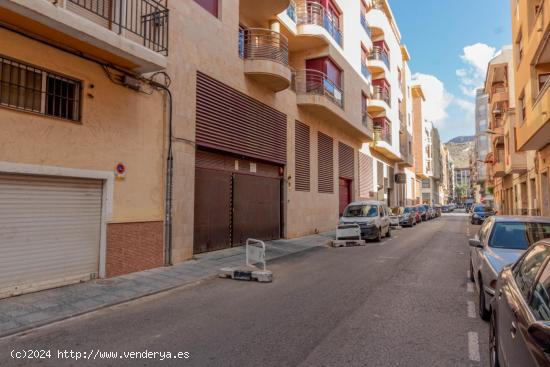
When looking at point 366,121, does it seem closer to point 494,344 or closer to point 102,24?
point 102,24

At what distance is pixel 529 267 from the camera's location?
3379 mm

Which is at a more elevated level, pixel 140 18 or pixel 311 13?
pixel 311 13

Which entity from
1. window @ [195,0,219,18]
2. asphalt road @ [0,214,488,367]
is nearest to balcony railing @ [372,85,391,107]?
window @ [195,0,219,18]

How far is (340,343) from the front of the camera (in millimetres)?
4664

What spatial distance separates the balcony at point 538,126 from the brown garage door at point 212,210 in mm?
10882

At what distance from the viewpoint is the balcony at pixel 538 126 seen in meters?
12.5

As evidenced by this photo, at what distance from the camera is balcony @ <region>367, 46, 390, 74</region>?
104 ft

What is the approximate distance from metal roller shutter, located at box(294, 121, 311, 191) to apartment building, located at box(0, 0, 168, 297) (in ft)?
30.9

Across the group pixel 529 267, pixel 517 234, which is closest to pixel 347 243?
pixel 517 234

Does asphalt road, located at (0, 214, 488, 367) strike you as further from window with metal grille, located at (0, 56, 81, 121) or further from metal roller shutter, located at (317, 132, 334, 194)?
metal roller shutter, located at (317, 132, 334, 194)

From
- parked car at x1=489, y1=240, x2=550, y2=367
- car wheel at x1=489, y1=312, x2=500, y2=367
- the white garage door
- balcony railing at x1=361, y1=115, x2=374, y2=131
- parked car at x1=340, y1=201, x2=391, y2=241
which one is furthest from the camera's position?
balcony railing at x1=361, y1=115, x2=374, y2=131

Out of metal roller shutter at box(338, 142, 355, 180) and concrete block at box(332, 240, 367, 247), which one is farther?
metal roller shutter at box(338, 142, 355, 180)

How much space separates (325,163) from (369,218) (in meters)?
5.70

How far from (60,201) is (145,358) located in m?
4.98
